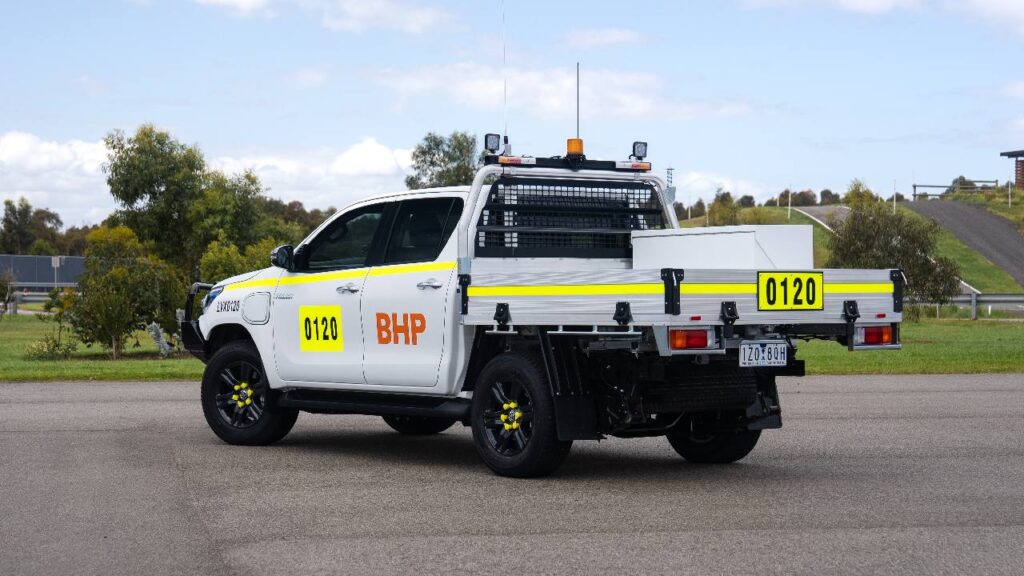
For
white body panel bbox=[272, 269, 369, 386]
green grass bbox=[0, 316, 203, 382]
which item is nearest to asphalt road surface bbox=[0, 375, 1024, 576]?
white body panel bbox=[272, 269, 369, 386]

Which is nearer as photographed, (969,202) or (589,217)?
(589,217)

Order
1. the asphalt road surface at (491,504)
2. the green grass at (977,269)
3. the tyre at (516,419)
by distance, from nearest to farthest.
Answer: the asphalt road surface at (491,504) < the tyre at (516,419) < the green grass at (977,269)

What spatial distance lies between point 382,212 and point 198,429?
338 cm

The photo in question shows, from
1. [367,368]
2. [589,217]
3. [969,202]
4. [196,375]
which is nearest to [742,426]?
[589,217]

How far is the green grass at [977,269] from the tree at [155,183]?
104ft

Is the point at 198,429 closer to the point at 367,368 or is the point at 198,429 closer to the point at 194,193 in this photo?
the point at 367,368

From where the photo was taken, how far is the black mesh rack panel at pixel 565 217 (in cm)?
1095

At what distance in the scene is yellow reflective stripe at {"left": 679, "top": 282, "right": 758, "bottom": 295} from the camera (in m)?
8.91

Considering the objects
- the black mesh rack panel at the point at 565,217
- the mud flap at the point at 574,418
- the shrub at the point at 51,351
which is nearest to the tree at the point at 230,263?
the shrub at the point at 51,351

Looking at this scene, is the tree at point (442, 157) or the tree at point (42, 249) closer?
the tree at point (442, 157)

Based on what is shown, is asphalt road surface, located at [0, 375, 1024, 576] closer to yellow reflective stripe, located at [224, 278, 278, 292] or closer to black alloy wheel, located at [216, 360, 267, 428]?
black alloy wheel, located at [216, 360, 267, 428]

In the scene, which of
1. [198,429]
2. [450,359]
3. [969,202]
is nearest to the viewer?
[450,359]

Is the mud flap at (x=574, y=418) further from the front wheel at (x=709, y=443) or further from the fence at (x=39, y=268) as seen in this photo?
the fence at (x=39, y=268)

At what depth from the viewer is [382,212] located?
1148cm
